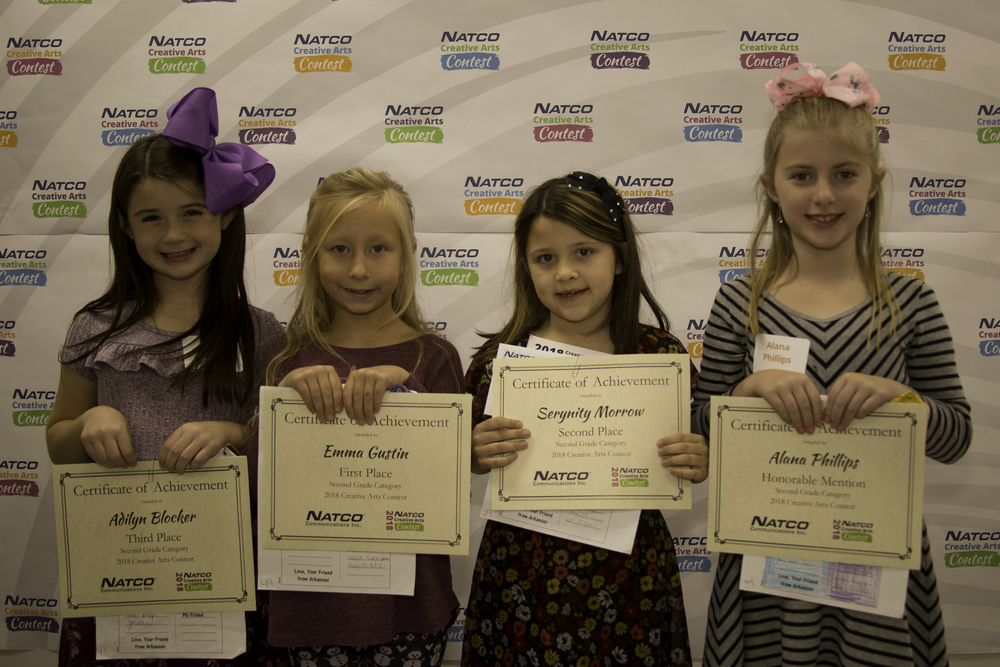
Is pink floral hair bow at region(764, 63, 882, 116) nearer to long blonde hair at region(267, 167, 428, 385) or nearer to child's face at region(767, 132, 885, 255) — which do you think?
child's face at region(767, 132, 885, 255)

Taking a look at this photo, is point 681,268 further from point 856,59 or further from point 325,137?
point 325,137

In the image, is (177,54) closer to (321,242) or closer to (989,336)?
(321,242)

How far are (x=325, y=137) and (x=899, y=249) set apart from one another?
2.53m

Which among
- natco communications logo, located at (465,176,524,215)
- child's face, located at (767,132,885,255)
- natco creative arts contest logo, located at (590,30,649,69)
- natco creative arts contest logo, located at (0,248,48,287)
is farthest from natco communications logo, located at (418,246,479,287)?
natco creative arts contest logo, located at (0,248,48,287)

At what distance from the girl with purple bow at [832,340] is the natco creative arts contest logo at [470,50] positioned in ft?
4.91

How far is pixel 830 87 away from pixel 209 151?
5.09ft

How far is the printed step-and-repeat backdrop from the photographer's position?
2.61 m

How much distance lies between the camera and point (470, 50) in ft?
8.61

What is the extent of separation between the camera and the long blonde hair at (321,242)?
1575 mm

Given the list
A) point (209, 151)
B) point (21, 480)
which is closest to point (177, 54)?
point (209, 151)

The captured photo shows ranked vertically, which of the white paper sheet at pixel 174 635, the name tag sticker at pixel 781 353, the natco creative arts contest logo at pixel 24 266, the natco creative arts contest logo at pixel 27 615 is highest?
the natco creative arts contest logo at pixel 24 266

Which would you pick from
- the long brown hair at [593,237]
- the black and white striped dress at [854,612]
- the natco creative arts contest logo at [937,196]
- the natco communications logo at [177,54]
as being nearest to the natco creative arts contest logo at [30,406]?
the natco communications logo at [177,54]

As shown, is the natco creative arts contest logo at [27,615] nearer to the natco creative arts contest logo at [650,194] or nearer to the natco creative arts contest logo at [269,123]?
the natco creative arts contest logo at [269,123]

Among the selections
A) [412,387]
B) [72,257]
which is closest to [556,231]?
[412,387]
